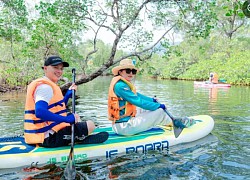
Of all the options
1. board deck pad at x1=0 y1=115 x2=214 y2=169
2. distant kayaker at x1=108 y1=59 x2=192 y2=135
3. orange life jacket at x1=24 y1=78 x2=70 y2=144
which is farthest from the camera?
distant kayaker at x1=108 y1=59 x2=192 y2=135

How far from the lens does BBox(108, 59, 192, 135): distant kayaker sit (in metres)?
4.75

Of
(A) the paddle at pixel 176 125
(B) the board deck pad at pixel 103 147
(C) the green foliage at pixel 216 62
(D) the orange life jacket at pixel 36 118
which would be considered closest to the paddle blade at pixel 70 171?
(B) the board deck pad at pixel 103 147

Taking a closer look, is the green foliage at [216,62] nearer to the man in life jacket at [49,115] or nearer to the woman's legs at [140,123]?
the woman's legs at [140,123]

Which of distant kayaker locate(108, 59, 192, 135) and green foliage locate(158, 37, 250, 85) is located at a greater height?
green foliage locate(158, 37, 250, 85)

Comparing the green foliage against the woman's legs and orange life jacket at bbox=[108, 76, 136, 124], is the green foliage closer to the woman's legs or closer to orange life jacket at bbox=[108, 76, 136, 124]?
the woman's legs

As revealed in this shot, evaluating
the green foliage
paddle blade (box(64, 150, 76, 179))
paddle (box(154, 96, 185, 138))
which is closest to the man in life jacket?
paddle blade (box(64, 150, 76, 179))

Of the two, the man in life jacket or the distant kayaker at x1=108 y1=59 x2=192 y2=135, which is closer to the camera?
the man in life jacket

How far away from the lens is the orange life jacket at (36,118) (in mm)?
3787

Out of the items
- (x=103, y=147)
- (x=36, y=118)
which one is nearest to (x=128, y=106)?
(x=103, y=147)

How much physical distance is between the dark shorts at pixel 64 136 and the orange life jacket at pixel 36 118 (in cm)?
7

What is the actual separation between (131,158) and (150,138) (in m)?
0.60

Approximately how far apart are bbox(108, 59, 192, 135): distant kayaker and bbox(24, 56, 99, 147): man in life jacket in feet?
2.64

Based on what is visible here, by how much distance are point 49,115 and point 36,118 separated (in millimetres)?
337

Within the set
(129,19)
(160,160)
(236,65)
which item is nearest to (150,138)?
(160,160)
